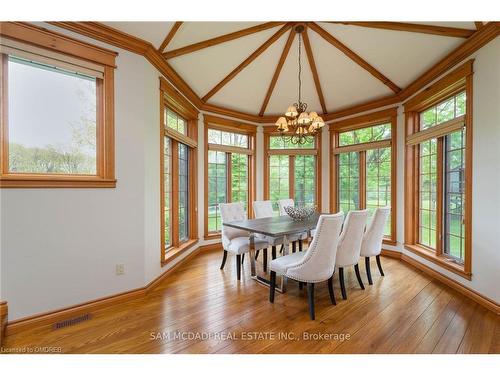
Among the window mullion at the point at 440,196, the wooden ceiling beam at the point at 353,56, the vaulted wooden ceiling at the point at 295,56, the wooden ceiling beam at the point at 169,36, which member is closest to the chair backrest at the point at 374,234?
the window mullion at the point at 440,196

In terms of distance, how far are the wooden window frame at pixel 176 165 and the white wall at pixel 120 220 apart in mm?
145

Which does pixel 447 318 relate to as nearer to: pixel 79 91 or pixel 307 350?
pixel 307 350

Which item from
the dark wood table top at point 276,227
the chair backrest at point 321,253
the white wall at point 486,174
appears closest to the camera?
the chair backrest at point 321,253

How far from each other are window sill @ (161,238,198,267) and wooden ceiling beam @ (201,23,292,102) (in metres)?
2.49

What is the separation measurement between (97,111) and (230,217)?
2092mm

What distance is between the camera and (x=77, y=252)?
7.23 feet

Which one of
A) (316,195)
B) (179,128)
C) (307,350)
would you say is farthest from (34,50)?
(316,195)

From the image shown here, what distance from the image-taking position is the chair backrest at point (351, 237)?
2396 millimetres

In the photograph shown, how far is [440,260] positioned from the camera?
3004mm

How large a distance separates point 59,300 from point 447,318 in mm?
3516

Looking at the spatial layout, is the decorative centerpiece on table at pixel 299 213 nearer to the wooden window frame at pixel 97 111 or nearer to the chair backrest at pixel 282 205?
the chair backrest at pixel 282 205

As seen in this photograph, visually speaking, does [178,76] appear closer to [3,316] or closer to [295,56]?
[295,56]

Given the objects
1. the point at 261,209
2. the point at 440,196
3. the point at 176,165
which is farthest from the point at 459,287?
the point at 176,165

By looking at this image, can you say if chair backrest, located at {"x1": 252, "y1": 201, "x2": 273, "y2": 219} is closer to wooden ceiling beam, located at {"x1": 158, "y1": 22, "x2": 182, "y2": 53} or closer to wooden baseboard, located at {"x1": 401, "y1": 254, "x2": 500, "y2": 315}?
wooden baseboard, located at {"x1": 401, "y1": 254, "x2": 500, "y2": 315}
